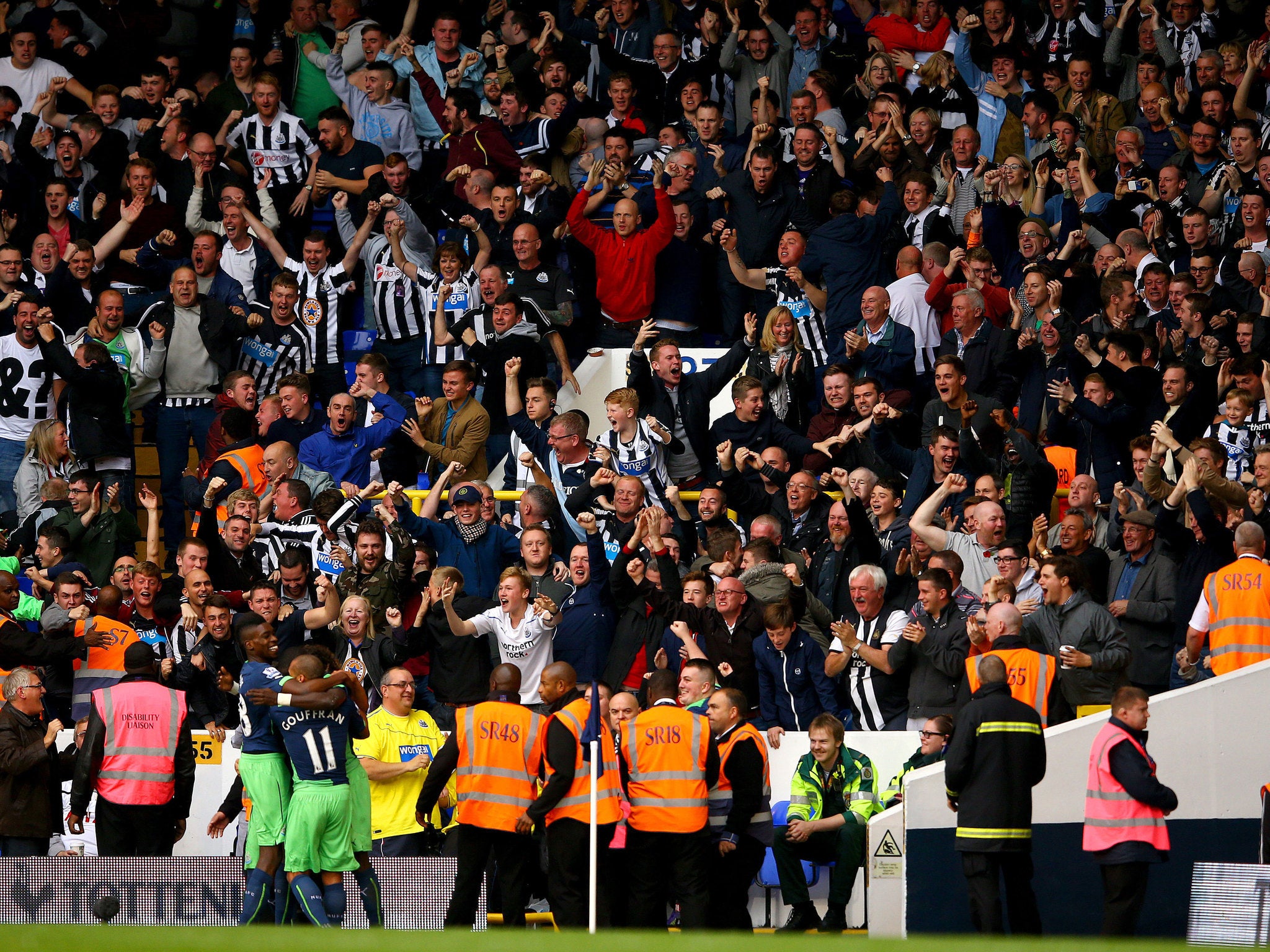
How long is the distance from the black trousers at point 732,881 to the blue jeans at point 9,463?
706 cm

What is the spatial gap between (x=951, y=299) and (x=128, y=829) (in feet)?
24.4

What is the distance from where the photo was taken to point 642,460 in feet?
43.5

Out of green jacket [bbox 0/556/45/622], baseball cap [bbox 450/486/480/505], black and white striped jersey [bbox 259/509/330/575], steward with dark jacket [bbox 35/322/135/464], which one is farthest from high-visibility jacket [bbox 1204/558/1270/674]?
steward with dark jacket [bbox 35/322/135/464]

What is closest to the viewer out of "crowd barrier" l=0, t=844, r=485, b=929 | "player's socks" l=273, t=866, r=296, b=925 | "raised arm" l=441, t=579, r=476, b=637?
"crowd barrier" l=0, t=844, r=485, b=929

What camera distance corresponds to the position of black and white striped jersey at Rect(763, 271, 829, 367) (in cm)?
1462

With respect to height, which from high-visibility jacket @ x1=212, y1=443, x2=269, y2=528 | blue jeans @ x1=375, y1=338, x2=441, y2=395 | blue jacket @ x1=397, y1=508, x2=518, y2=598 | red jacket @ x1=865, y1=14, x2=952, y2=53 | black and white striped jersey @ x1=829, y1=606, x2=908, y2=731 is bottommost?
black and white striped jersey @ x1=829, y1=606, x2=908, y2=731

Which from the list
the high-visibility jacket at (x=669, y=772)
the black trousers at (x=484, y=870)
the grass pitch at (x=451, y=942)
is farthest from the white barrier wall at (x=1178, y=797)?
the grass pitch at (x=451, y=942)

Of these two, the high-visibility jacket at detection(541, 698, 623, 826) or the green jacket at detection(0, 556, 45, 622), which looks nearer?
the high-visibility jacket at detection(541, 698, 623, 826)

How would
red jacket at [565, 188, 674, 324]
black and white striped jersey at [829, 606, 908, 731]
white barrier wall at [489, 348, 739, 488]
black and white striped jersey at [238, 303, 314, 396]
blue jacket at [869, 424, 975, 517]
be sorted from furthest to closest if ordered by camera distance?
white barrier wall at [489, 348, 739, 488] → red jacket at [565, 188, 674, 324] → black and white striped jersey at [238, 303, 314, 396] → blue jacket at [869, 424, 975, 517] → black and white striped jersey at [829, 606, 908, 731]

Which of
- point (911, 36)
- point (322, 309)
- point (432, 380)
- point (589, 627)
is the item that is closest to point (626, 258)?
point (432, 380)

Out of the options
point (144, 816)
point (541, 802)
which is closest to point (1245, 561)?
point (541, 802)

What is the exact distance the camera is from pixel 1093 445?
1312 centimetres

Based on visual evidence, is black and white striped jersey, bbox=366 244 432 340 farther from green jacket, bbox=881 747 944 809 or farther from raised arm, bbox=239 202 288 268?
green jacket, bbox=881 747 944 809

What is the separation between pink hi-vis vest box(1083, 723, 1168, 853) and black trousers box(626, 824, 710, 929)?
2.09 meters
